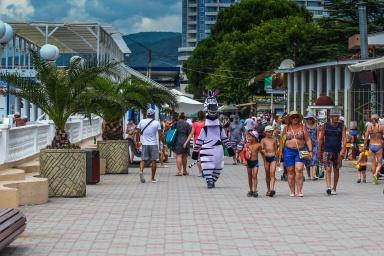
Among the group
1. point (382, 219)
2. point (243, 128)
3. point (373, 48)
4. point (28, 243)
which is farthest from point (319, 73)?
point (28, 243)

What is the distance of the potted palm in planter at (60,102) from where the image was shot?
1502 centimetres

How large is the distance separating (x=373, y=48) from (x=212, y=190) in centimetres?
2281

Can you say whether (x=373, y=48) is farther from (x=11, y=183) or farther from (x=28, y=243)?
(x=28, y=243)

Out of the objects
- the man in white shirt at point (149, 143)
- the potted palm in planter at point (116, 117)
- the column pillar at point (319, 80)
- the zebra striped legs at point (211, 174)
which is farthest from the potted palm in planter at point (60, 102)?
the column pillar at point (319, 80)

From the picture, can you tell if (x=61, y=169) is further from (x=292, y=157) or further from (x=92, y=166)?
(x=292, y=157)

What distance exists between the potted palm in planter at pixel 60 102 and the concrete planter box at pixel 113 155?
6598 mm

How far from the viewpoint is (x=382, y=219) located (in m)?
12.0

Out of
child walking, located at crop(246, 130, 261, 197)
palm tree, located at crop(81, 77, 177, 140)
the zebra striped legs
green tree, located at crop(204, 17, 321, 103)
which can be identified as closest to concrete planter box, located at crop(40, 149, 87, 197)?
child walking, located at crop(246, 130, 261, 197)

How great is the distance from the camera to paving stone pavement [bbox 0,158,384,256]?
30.7 ft

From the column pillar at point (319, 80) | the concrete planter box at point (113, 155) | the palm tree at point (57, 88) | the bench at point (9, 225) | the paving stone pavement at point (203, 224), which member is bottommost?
the paving stone pavement at point (203, 224)

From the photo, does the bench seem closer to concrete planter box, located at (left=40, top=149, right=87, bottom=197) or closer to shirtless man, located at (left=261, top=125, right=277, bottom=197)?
concrete planter box, located at (left=40, top=149, right=87, bottom=197)

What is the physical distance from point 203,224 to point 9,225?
3620 mm

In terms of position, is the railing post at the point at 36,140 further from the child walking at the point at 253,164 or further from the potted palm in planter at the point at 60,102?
the child walking at the point at 253,164

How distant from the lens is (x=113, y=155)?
2311 centimetres
